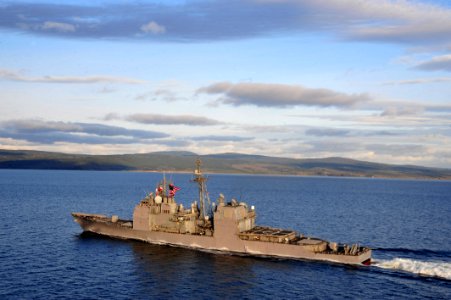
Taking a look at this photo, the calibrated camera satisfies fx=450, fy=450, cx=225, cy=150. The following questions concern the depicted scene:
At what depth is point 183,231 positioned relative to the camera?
60156mm

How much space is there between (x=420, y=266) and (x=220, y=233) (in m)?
23.4

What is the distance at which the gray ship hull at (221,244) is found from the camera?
2036 inches

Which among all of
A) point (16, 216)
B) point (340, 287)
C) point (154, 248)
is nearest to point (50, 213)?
point (16, 216)

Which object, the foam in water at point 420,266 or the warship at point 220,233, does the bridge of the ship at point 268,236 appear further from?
the foam in water at point 420,266

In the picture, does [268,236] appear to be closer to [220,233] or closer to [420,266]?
[220,233]

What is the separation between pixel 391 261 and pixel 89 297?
109 feet

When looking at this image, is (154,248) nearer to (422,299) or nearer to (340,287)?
(340,287)

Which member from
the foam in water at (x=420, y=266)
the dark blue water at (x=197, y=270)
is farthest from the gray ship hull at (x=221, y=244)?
the foam in water at (x=420, y=266)

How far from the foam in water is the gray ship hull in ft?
7.27

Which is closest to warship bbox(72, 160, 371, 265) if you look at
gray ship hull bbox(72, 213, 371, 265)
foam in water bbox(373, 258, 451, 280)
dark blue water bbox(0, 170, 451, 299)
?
gray ship hull bbox(72, 213, 371, 265)

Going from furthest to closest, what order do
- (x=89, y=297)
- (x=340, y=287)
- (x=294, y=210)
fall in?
A: (x=294, y=210) < (x=340, y=287) < (x=89, y=297)

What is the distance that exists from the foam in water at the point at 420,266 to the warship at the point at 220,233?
86.1 inches

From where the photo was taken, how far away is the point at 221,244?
56688 mm

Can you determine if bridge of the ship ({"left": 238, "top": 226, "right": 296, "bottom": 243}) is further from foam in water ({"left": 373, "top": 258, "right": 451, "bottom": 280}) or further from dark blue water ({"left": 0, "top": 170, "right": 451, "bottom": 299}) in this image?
foam in water ({"left": 373, "top": 258, "right": 451, "bottom": 280})
